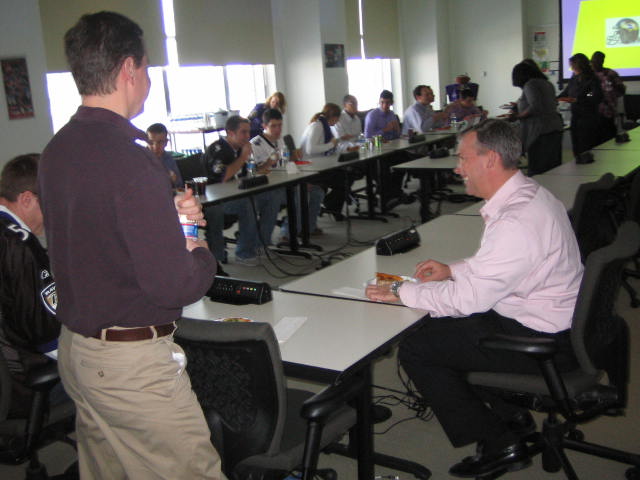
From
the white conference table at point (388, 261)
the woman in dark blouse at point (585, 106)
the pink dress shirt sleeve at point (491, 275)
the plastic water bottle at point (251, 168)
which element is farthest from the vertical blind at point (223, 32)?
the pink dress shirt sleeve at point (491, 275)

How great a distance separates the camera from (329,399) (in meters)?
1.72

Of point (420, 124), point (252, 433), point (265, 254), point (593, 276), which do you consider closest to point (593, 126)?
point (420, 124)

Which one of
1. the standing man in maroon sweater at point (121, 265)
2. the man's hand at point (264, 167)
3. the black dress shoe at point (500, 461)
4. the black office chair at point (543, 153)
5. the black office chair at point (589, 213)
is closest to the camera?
the standing man in maroon sweater at point (121, 265)

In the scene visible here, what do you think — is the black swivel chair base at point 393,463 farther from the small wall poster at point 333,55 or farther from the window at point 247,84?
the small wall poster at point 333,55

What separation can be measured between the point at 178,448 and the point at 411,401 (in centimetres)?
178

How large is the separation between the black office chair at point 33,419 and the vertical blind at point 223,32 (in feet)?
22.2

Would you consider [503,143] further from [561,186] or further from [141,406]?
[561,186]

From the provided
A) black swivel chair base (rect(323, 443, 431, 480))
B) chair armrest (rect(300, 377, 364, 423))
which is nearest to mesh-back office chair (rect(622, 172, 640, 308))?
black swivel chair base (rect(323, 443, 431, 480))

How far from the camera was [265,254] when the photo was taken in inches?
234

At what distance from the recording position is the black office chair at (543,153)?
483cm

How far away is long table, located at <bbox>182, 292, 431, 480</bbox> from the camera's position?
185 centimetres

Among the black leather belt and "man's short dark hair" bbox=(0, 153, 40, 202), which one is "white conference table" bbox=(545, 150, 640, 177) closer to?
"man's short dark hair" bbox=(0, 153, 40, 202)

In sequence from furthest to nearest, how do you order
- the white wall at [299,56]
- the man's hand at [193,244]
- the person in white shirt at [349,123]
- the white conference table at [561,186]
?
the white wall at [299,56] < the person in white shirt at [349,123] < the white conference table at [561,186] < the man's hand at [193,244]

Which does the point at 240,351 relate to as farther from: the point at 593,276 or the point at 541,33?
the point at 541,33
